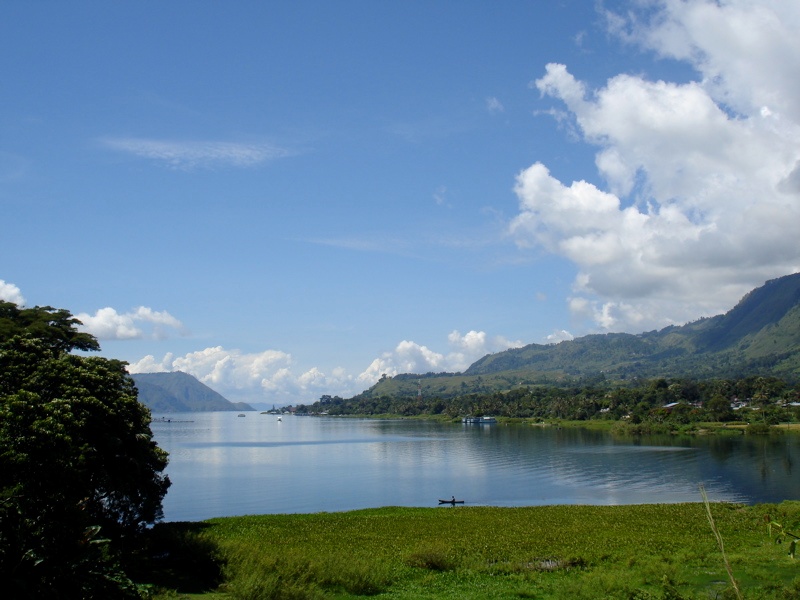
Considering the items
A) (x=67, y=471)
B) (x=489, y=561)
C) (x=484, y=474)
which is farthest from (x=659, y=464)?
(x=67, y=471)

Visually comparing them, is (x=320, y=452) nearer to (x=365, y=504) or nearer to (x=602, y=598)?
(x=365, y=504)

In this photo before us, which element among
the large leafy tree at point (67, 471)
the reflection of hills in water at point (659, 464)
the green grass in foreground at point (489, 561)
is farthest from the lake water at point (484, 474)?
the large leafy tree at point (67, 471)

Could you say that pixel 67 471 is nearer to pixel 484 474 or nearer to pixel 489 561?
pixel 489 561

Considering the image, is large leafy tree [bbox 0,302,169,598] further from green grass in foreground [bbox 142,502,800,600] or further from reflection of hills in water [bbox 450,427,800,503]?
reflection of hills in water [bbox 450,427,800,503]

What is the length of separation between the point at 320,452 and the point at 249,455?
14.6m

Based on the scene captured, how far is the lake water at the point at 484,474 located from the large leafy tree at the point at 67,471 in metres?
26.3

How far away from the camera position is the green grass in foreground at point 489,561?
2341cm

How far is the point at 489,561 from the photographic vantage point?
99.0ft

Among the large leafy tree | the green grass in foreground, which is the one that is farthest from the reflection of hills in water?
the large leafy tree

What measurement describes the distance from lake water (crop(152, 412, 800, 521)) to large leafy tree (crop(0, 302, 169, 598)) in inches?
1037

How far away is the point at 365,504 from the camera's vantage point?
64.4m

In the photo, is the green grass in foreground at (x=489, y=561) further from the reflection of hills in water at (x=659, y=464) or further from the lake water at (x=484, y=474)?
the reflection of hills in water at (x=659, y=464)

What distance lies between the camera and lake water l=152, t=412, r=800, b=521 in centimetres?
6519

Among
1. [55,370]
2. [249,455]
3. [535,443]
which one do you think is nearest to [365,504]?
[55,370]
